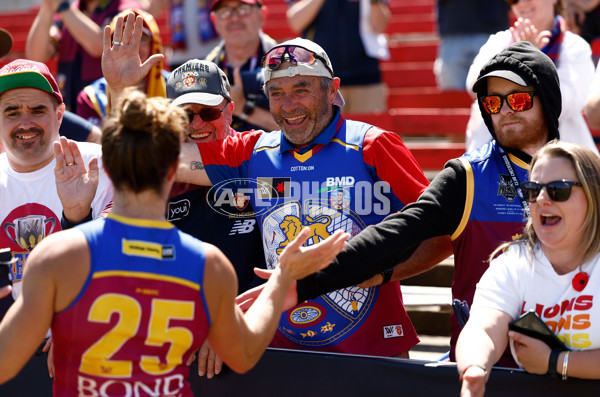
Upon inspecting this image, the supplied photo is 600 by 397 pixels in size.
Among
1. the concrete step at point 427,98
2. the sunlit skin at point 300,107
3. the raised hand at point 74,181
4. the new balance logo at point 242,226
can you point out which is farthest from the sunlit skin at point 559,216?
the concrete step at point 427,98

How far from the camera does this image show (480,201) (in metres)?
3.07

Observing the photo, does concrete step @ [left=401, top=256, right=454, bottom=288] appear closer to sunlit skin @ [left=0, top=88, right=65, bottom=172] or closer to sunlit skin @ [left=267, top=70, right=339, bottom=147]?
sunlit skin @ [left=267, top=70, right=339, bottom=147]

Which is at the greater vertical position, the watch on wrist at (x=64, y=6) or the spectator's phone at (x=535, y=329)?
the watch on wrist at (x=64, y=6)

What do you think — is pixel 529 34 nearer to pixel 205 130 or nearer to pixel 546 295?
pixel 205 130

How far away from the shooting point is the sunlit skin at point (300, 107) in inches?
132

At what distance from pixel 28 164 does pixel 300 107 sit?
4.32 ft

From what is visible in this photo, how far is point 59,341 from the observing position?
2.16 m

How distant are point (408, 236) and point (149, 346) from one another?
1228 mm

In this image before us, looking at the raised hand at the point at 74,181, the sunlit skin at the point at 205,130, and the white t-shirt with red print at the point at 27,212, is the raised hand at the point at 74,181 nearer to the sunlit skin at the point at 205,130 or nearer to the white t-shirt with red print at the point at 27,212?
the white t-shirt with red print at the point at 27,212

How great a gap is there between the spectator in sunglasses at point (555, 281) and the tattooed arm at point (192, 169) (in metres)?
1.32

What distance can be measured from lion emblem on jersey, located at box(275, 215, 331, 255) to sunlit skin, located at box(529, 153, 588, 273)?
924mm

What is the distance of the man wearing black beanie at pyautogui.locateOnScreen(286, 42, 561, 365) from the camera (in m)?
2.98

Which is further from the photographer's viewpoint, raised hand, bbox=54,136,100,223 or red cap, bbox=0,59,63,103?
red cap, bbox=0,59,63,103

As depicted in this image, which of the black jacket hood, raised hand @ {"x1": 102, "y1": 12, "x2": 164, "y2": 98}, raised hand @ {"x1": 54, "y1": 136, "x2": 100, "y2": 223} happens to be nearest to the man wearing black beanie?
the black jacket hood
